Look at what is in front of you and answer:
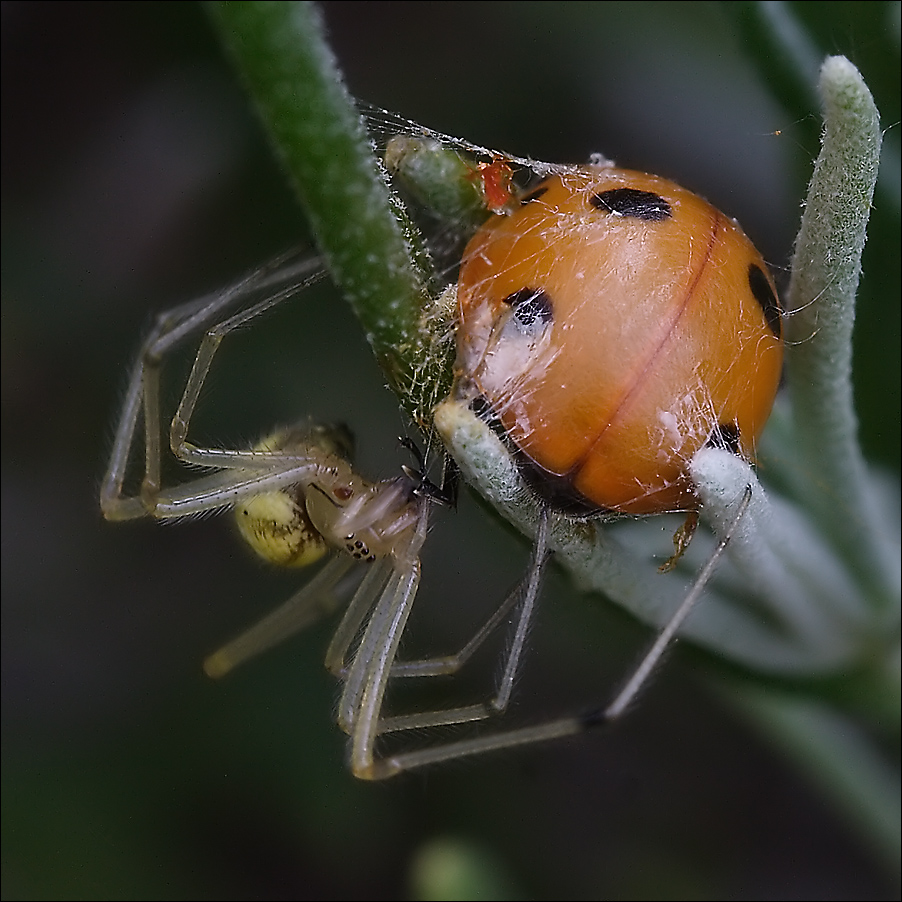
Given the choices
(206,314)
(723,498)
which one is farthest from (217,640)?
(723,498)

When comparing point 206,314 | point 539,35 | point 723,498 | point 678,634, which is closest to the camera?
point 723,498

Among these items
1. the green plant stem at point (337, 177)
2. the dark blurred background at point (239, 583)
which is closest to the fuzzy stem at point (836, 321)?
the green plant stem at point (337, 177)

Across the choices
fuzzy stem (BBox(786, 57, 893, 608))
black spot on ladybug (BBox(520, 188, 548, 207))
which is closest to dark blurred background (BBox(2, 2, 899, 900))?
fuzzy stem (BBox(786, 57, 893, 608))

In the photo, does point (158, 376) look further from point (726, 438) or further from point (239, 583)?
point (726, 438)

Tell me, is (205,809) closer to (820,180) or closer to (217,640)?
(217,640)

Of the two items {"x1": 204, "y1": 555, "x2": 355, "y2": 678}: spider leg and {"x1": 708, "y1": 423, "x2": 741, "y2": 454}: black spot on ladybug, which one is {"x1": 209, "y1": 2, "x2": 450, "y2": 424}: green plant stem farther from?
{"x1": 204, "y1": 555, "x2": 355, "y2": 678}: spider leg

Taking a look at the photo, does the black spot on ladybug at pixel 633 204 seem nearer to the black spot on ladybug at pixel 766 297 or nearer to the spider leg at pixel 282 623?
the black spot on ladybug at pixel 766 297
